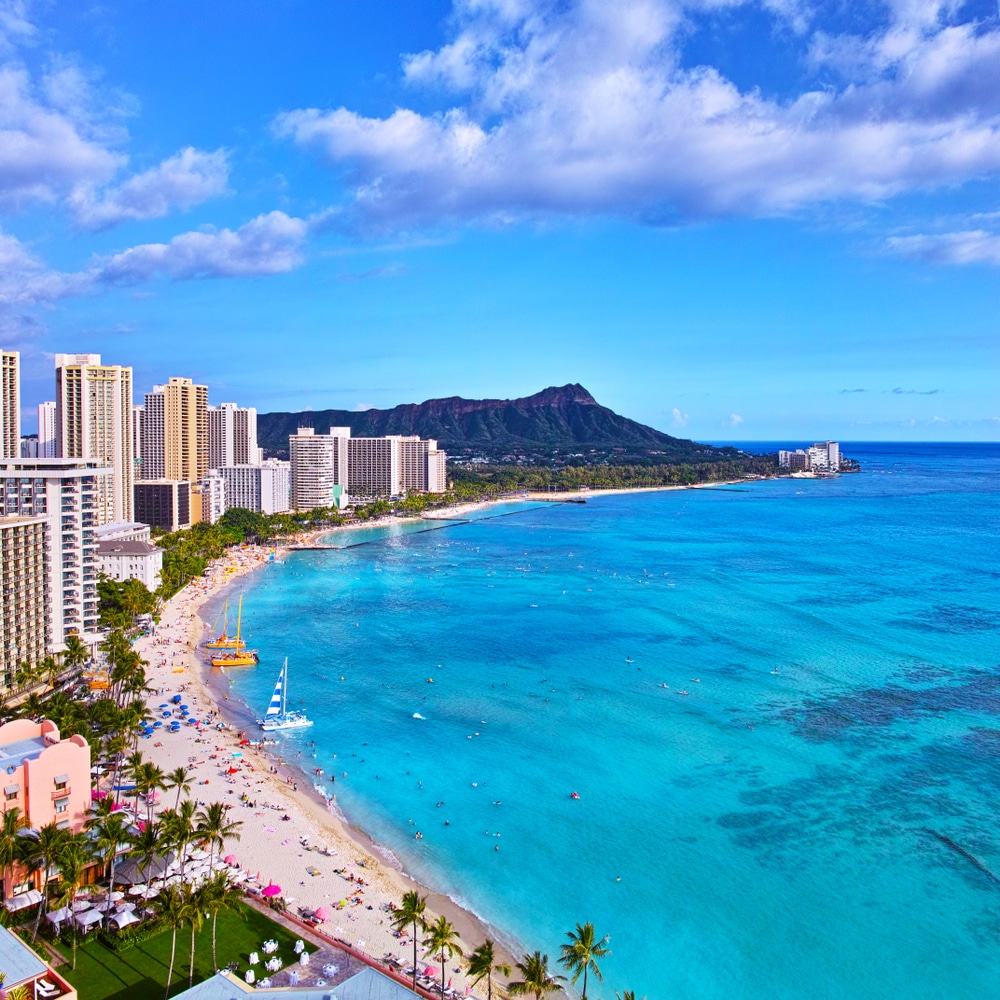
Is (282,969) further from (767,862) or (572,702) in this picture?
(572,702)

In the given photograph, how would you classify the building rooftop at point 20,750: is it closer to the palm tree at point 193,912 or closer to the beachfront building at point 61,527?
the palm tree at point 193,912

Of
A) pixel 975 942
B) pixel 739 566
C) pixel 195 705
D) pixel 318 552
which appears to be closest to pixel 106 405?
pixel 318 552

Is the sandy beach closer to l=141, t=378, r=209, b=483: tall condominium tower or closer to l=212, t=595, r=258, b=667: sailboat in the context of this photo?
l=212, t=595, r=258, b=667: sailboat

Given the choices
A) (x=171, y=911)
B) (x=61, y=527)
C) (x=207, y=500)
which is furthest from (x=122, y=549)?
(x=171, y=911)

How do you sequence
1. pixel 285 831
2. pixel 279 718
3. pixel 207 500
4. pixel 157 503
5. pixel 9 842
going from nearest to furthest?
pixel 9 842
pixel 285 831
pixel 279 718
pixel 157 503
pixel 207 500

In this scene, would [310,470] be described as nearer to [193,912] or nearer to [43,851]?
[43,851]

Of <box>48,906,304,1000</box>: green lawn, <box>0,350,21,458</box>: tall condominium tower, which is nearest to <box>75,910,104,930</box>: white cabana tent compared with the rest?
<box>48,906,304,1000</box>: green lawn
